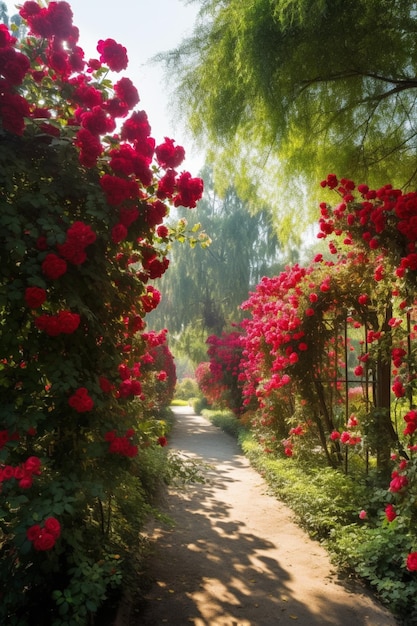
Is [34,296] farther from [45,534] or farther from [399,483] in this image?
[399,483]

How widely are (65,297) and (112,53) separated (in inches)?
58.3

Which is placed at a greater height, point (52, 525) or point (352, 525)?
point (52, 525)

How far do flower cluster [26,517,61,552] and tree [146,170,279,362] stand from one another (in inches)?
660

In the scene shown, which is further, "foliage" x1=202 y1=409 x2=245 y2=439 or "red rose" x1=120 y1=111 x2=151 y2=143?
"foliage" x1=202 y1=409 x2=245 y2=439

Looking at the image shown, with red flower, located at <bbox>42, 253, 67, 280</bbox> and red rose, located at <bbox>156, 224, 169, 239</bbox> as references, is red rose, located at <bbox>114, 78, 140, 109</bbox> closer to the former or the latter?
red rose, located at <bbox>156, 224, 169, 239</bbox>

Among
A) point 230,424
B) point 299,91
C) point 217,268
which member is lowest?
point 230,424

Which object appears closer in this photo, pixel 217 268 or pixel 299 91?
pixel 299 91

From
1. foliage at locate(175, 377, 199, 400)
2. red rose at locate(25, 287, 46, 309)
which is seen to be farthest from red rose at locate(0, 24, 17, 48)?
foliage at locate(175, 377, 199, 400)

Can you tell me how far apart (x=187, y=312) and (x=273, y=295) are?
12242 millimetres

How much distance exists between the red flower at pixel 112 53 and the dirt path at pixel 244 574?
317cm

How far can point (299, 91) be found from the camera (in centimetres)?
445

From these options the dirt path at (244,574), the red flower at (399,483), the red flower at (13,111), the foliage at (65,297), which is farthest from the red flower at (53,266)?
the red flower at (399,483)

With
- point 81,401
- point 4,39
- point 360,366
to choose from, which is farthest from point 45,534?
point 360,366

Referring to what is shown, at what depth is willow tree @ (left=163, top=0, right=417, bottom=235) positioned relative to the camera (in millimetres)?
4027
